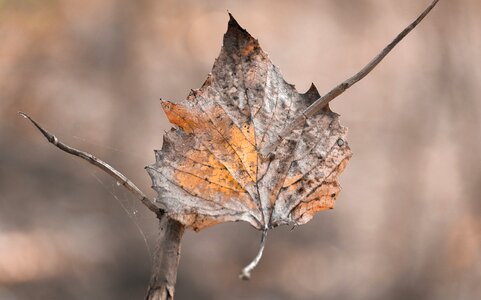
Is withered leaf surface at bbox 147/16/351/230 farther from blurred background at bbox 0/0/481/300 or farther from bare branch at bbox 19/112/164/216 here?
blurred background at bbox 0/0/481/300

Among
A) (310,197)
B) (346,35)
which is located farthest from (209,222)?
(346,35)

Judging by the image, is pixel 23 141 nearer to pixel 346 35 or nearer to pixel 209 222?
pixel 346 35

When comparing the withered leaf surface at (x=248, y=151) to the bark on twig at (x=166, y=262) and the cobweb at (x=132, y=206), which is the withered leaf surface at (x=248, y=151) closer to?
the bark on twig at (x=166, y=262)

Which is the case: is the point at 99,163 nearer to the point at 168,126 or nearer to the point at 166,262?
the point at 166,262

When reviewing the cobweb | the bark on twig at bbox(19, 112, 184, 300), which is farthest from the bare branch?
the cobweb

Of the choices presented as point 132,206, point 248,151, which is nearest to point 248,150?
point 248,151

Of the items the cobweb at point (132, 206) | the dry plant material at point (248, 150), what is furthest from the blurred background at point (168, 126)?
the dry plant material at point (248, 150)
